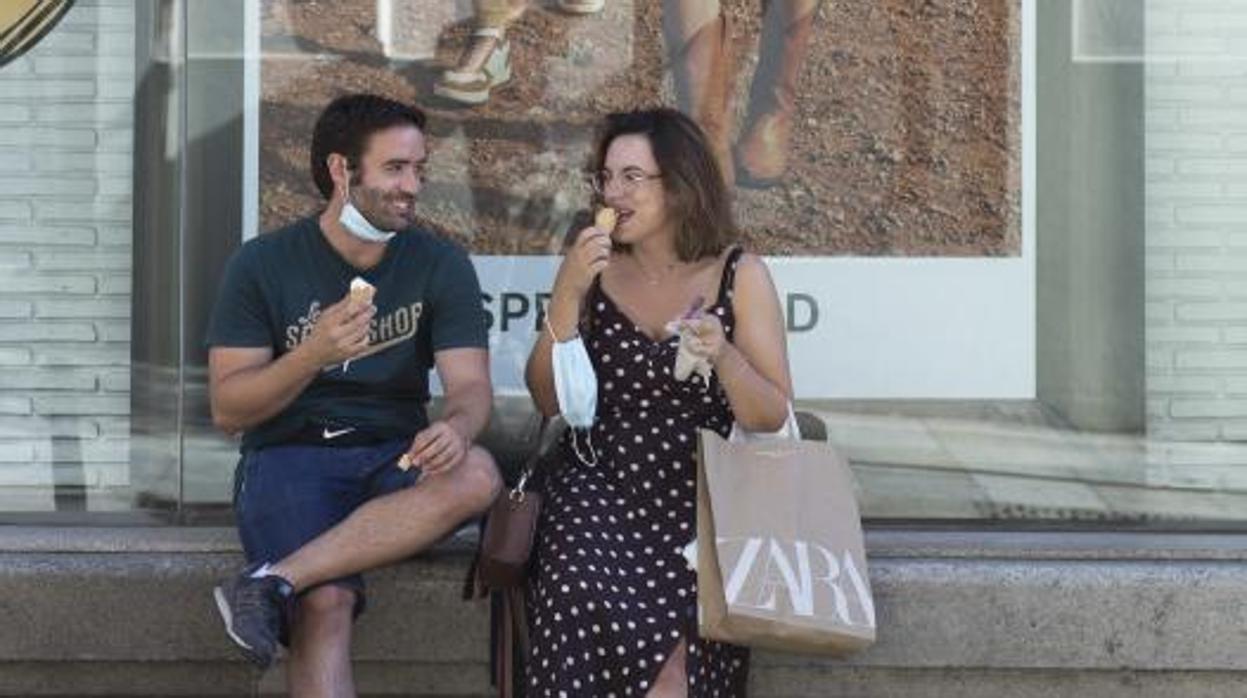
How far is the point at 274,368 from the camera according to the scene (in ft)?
15.0

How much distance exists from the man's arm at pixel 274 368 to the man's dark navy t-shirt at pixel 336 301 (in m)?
0.05

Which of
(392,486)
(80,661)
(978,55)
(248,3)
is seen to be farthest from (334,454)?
(978,55)

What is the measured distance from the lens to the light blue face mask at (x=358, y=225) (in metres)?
4.81

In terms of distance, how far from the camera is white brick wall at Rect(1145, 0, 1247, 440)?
573cm

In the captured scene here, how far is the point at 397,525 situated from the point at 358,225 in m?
0.72

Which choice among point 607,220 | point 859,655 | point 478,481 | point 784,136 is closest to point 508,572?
point 478,481

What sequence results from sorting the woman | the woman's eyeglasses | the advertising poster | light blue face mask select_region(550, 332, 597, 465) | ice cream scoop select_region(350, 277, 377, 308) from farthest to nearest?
the advertising poster < the woman's eyeglasses < light blue face mask select_region(550, 332, 597, 465) < the woman < ice cream scoop select_region(350, 277, 377, 308)

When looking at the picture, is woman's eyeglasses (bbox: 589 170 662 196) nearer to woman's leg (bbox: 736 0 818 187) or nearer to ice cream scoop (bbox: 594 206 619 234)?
ice cream scoop (bbox: 594 206 619 234)

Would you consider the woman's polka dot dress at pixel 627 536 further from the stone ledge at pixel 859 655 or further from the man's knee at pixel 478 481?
the stone ledge at pixel 859 655

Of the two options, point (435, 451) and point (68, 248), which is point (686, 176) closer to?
point (435, 451)

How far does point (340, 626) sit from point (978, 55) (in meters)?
2.35

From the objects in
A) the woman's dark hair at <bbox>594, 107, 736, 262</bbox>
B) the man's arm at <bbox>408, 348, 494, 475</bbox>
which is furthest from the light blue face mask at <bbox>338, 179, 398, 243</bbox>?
the woman's dark hair at <bbox>594, 107, 736, 262</bbox>

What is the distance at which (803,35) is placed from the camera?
5.71 meters

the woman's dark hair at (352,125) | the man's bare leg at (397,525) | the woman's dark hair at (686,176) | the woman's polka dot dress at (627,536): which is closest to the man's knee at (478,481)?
the man's bare leg at (397,525)
